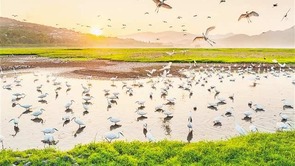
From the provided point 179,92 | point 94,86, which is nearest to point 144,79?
point 94,86

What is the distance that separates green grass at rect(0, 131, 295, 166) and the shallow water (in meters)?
2.35

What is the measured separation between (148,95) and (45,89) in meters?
8.67

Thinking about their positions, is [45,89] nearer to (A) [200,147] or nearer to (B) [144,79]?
(B) [144,79]

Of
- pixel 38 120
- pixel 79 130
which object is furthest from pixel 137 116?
pixel 38 120

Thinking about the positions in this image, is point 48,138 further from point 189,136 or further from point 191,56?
point 191,56

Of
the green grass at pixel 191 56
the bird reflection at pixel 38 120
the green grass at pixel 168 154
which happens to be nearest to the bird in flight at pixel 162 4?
the green grass at pixel 168 154

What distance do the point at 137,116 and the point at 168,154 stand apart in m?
7.22

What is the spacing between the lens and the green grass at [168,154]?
10750 millimetres

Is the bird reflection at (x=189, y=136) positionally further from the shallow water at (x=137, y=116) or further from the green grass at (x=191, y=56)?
the green grass at (x=191, y=56)

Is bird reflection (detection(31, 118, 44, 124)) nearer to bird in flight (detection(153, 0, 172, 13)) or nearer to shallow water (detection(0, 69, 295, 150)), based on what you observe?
shallow water (detection(0, 69, 295, 150))

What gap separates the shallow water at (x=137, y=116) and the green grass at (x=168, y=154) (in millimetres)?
2350

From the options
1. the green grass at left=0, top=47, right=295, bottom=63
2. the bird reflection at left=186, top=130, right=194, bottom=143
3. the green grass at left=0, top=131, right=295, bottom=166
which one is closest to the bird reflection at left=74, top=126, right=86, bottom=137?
the green grass at left=0, top=131, right=295, bottom=166

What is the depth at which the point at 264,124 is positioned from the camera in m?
16.7

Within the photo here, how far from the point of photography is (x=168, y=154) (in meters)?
11.4
